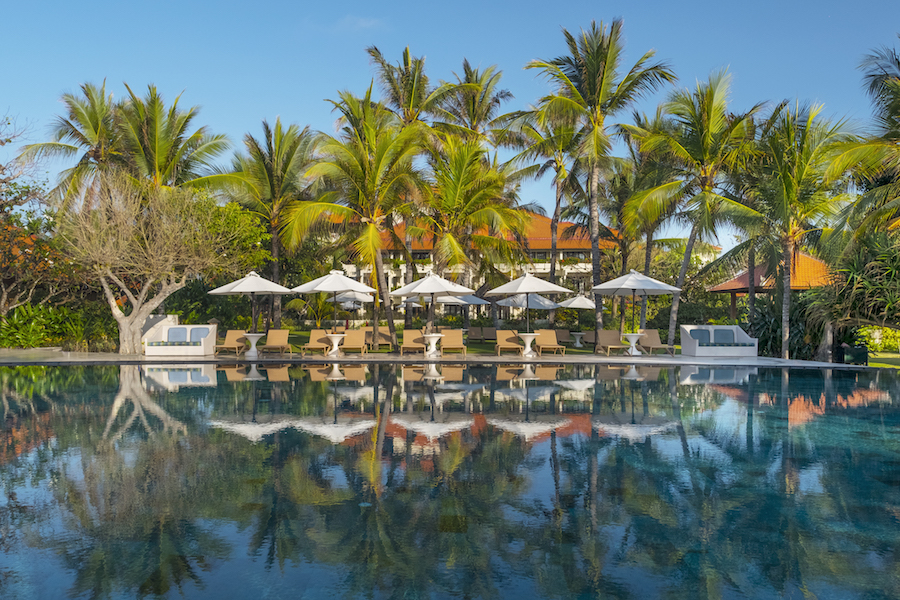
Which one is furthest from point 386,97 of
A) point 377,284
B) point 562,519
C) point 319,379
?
point 562,519

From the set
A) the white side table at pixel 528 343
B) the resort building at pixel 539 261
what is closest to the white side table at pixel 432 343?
the white side table at pixel 528 343

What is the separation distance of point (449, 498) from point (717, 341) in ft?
52.3

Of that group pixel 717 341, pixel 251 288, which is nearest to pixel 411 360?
pixel 251 288

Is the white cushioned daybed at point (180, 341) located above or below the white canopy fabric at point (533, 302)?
below

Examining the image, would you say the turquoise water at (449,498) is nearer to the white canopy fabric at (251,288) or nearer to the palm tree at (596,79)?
the white canopy fabric at (251,288)

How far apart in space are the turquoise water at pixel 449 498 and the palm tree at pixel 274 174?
14.6 metres

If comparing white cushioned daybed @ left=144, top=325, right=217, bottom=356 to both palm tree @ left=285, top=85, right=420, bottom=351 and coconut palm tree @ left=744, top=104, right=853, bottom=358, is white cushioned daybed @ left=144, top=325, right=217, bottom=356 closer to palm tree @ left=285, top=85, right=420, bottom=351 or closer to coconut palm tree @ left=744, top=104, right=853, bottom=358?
palm tree @ left=285, top=85, right=420, bottom=351

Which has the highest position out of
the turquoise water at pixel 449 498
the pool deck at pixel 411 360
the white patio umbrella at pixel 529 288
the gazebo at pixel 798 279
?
the gazebo at pixel 798 279

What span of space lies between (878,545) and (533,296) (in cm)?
1943

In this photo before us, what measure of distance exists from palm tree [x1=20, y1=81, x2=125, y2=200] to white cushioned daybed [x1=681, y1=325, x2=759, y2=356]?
769 inches

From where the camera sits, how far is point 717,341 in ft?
63.4

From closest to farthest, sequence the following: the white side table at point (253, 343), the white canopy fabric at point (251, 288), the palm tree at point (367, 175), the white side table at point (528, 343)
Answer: the white side table at point (253, 343)
the white canopy fabric at point (251, 288)
the white side table at point (528, 343)
the palm tree at point (367, 175)

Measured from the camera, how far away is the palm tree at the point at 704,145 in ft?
63.3

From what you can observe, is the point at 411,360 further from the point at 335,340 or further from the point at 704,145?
the point at 704,145
